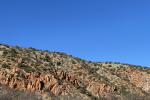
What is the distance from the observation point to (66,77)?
245 feet

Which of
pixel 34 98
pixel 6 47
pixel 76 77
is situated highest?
pixel 6 47

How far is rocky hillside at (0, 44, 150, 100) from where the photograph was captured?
222 feet

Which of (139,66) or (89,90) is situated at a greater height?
(139,66)

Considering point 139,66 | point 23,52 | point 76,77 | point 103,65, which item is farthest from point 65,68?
point 139,66

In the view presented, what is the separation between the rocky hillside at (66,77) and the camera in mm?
67562

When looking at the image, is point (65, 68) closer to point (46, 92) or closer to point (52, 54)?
point (52, 54)

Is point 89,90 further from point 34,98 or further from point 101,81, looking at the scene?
point 34,98

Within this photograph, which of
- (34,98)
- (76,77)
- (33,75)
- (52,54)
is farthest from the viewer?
(52,54)

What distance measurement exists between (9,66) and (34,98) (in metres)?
8.64

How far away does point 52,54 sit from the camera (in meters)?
83.6

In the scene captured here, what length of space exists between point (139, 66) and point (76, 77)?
66.0 feet

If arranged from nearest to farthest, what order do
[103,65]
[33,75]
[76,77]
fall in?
1. [33,75]
2. [76,77]
3. [103,65]

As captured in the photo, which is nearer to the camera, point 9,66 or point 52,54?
point 9,66

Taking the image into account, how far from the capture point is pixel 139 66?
302 ft
